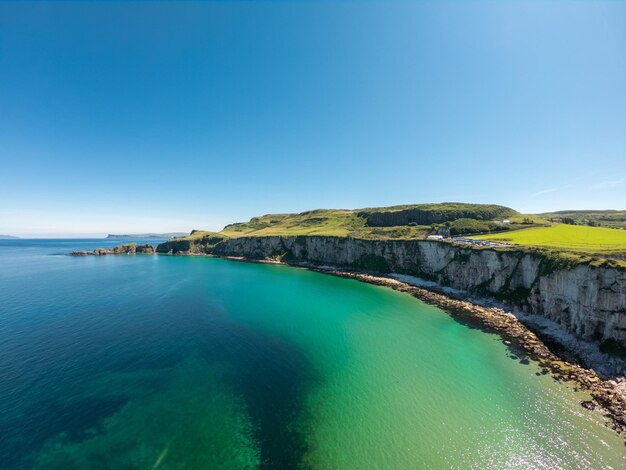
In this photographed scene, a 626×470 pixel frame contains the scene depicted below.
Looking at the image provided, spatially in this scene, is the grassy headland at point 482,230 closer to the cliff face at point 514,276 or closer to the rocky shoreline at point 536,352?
the cliff face at point 514,276

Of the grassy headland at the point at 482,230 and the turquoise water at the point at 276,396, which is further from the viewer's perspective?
the grassy headland at the point at 482,230

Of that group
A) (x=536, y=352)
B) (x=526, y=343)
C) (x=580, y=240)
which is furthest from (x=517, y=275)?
(x=536, y=352)

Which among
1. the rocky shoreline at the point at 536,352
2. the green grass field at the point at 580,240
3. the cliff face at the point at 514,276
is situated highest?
the green grass field at the point at 580,240

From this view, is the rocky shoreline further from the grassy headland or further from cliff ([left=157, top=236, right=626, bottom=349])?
the grassy headland

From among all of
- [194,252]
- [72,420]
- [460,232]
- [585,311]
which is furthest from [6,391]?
[194,252]

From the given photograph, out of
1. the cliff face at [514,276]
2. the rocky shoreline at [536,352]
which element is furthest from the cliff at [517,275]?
the rocky shoreline at [536,352]

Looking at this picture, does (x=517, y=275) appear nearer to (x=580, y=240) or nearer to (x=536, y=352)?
(x=580, y=240)

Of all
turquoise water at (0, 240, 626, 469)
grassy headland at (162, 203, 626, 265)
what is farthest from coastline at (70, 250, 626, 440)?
grassy headland at (162, 203, 626, 265)

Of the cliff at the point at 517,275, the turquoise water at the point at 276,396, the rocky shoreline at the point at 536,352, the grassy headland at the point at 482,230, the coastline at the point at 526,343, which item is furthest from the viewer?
the grassy headland at the point at 482,230
